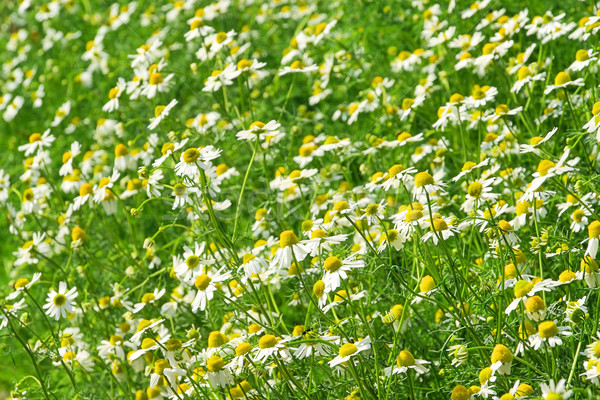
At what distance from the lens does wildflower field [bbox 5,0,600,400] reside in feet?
6.54

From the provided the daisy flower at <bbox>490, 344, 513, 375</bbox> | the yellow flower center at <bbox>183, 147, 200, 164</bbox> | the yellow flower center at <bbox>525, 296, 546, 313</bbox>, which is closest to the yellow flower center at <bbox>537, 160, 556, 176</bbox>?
the yellow flower center at <bbox>525, 296, 546, 313</bbox>

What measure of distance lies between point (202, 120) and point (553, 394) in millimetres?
2309

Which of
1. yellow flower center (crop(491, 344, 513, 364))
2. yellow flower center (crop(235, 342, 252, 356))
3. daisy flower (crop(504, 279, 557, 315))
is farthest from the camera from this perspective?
yellow flower center (crop(235, 342, 252, 356))

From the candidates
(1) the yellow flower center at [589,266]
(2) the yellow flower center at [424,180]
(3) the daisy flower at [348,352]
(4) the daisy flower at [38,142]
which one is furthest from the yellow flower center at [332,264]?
(4) the daisy flower at [38,142]

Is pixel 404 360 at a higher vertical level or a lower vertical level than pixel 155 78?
lower

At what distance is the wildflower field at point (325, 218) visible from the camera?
199cm

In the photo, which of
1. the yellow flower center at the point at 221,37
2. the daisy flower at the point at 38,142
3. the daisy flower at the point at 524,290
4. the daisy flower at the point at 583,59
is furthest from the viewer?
the daisy flower at the point at 38,142

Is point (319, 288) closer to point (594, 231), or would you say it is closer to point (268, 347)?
point (268, 347)

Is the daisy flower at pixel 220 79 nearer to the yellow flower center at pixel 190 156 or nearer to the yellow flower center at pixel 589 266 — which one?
the yellow flower center at pixel 190 156

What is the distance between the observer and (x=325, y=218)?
2.37m

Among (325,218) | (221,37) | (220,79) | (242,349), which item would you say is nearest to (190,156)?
(325,218)

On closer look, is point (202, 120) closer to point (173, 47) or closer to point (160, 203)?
point (160, 203)

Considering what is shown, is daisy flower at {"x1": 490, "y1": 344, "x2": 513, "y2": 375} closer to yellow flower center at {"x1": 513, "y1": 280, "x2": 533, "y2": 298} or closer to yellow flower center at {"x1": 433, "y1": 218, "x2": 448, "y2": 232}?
yellow flower center at {"x1": 513, "y1": 280, "x2": 533, "y2": 298}

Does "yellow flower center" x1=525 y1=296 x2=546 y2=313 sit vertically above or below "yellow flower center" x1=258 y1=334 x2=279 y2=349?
below
